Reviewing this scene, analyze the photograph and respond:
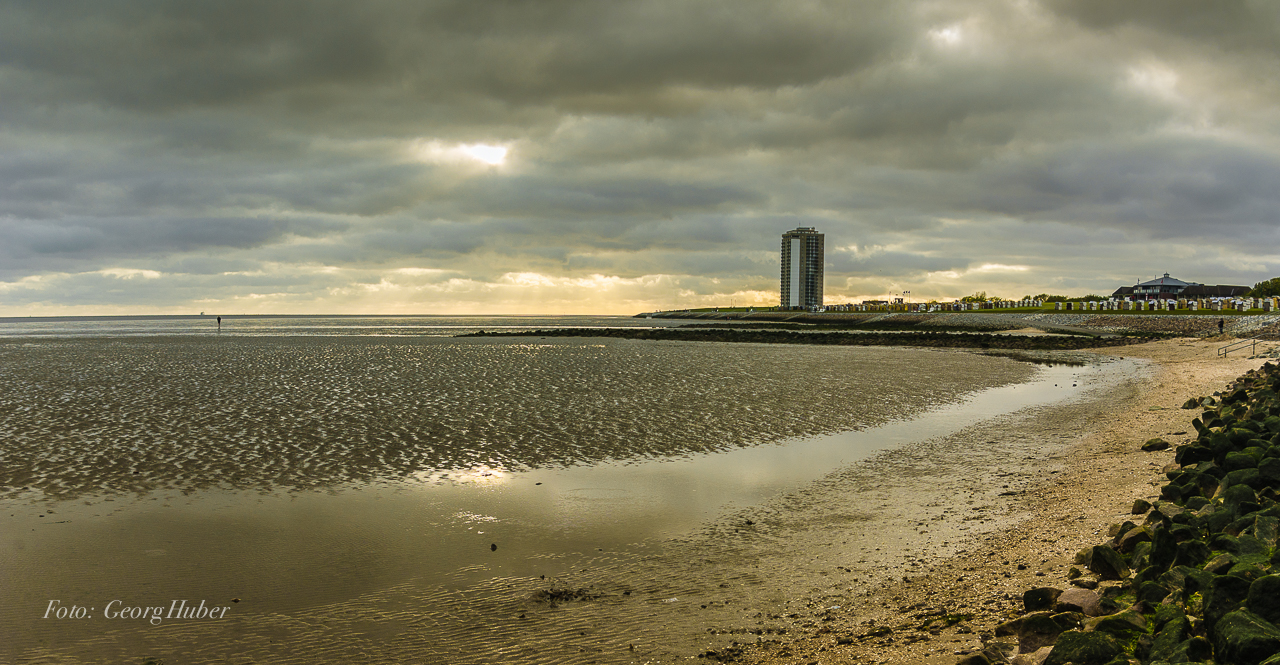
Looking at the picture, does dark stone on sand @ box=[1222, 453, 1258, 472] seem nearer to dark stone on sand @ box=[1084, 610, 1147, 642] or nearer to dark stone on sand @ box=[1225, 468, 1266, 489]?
dark stone on sand @ box=[1225, 468, 1266, 489]

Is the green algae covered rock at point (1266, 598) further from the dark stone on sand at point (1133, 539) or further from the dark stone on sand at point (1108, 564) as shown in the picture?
the dark stone on sand at point (1133, 539)

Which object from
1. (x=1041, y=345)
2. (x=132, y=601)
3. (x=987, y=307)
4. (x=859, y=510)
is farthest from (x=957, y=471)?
(x=987, y=307)

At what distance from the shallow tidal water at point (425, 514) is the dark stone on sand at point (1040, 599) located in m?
2.55

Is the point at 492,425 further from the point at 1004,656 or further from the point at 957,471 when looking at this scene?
the point at 1004,656

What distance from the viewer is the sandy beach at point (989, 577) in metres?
6.45

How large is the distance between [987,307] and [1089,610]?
207446 millimetres

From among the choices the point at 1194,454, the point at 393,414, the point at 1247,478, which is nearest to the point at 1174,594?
the point at 1247,478

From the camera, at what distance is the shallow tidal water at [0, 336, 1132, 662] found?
735 cm

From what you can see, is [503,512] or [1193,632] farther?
[503,512]

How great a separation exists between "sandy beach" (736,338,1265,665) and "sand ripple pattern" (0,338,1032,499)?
24.8ft

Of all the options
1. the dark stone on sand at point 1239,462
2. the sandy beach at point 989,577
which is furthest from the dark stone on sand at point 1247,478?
the sandy beach at point 989,577

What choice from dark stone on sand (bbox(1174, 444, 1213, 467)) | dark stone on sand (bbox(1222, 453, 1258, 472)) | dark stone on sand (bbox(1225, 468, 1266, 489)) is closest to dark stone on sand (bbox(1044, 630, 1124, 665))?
dark stone on sand (bbox(1225, 468, 1266, 489))

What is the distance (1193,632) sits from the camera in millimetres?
5641

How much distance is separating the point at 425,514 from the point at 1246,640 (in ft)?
34.8
